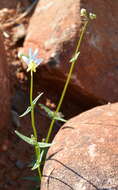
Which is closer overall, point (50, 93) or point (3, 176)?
point (3, 176)

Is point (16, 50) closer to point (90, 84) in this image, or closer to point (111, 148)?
point (90, 84)

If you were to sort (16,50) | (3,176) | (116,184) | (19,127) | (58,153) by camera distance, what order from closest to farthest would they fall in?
(116,184) → (58,153) → (3,176) → (19,127) → (16,50)

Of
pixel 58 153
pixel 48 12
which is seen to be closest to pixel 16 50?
pixel 48 12

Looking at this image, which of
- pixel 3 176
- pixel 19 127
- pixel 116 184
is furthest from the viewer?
pixel 19 127

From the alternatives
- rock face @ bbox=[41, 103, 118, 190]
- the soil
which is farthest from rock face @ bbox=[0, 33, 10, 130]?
rock face @ bbox=[41, 103, 118, 190]

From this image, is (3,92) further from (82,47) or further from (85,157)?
(85,157)

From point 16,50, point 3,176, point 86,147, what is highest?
point 86,147

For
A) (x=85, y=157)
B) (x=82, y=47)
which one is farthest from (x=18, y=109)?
(x=85, y=157)

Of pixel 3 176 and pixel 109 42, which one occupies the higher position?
pixel 109 42
